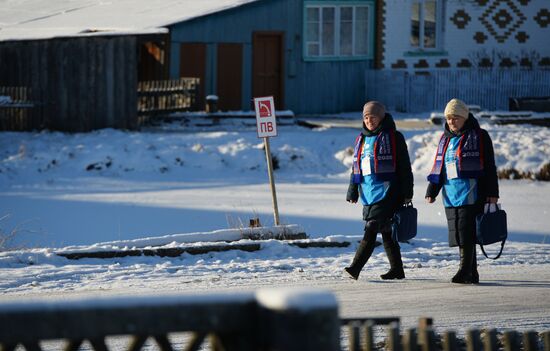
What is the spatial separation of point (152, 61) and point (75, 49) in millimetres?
4342

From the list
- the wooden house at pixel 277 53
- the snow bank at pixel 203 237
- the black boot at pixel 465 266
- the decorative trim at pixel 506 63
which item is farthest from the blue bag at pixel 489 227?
the decorative trim at pixel 506 63

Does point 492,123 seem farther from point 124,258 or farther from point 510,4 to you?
point 124,258

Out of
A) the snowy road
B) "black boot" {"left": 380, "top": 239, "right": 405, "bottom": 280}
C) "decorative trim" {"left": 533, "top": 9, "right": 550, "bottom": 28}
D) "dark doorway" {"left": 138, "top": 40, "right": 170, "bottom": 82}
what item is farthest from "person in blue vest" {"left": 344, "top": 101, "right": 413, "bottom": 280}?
"decorative trim" {"left": 533, "top": 9, "right": 550, "bottom": 28}

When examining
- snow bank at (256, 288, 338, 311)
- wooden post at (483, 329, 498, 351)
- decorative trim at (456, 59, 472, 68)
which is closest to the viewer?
snow bank at (256, 288, 338, 311)

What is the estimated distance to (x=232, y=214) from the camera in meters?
17.6

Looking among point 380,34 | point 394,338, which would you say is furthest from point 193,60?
point 394,338

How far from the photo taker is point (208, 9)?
30.5 meters

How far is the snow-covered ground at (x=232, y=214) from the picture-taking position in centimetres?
1103

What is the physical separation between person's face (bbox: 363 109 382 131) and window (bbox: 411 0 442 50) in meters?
22.9

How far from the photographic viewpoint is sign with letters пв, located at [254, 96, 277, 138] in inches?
571

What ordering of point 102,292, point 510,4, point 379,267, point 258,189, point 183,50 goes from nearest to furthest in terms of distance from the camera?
1. point 102,292
2. point 379,267
3. point 258,189
4. point 183,50
5. point 510,4

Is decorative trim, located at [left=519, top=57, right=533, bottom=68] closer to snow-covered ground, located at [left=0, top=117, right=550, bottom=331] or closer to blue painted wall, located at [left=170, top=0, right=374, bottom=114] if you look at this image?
blue painted wall, located at [left=170, top=0, right=374, bottom=114]

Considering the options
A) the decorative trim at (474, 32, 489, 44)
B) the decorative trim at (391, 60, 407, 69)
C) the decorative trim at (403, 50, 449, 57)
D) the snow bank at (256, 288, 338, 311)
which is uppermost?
the decorative trim at (474, 32, 489, 44)

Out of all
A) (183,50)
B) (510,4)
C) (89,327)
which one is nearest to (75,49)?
(183,50)
